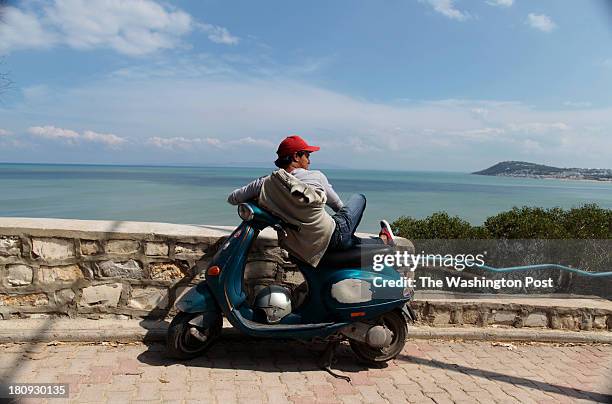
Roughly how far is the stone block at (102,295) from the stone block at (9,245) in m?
0.64

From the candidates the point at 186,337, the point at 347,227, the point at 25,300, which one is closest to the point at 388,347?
the point at 347,227

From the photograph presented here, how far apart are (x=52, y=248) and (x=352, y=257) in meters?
2.51

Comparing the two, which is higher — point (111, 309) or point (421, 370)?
point (111, 309)

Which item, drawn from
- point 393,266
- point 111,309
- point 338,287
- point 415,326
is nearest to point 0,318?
point 111,309

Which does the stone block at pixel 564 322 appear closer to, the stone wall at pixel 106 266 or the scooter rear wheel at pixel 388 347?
the stone wall at pixel 106 266

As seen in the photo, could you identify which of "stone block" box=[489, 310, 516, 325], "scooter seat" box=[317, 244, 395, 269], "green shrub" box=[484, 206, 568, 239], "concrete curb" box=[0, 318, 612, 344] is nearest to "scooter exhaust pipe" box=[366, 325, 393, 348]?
"scooter seat" box=[317, 244, 395, 269]

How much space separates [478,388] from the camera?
351cm

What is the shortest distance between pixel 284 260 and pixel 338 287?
789 millimetres

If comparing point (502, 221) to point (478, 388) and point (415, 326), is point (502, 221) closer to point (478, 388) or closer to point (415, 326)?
point (415, 326)

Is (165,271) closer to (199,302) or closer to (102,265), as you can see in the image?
(102,265)

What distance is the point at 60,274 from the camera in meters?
4.15

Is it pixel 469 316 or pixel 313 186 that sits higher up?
pixel 313 186

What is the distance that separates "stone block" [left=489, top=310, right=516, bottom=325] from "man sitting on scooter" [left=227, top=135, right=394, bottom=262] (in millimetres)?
1541

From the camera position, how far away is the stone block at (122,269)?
4.20 m
